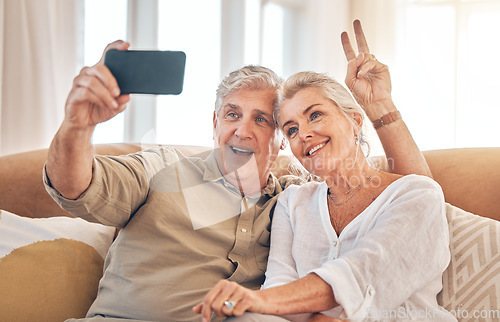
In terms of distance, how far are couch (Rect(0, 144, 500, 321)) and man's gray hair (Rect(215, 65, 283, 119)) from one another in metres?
0.32

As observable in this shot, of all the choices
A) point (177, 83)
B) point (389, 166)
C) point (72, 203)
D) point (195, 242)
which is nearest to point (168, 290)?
point (195, 242)

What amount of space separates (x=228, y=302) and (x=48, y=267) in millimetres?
744

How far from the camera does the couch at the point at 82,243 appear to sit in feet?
3.85

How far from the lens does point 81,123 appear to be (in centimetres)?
94

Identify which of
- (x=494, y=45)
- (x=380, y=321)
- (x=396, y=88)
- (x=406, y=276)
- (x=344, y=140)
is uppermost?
(x=494, y=45)

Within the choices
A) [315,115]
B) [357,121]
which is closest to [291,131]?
[315,115]

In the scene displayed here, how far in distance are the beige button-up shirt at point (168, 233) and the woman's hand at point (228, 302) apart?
1.11 ft

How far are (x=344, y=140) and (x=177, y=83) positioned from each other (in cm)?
64

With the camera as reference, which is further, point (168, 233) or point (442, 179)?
point (442, 179)

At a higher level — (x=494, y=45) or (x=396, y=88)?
(x=494, y=45)

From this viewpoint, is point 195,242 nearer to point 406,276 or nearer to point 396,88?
point 406,276

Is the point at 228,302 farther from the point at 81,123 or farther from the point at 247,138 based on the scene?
the point at 247,138

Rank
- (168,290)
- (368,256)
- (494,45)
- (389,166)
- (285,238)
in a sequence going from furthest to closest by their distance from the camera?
(494,45)
(389,166)
(285,238)
(168,290)
(368,256)

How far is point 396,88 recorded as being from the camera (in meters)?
4.09
